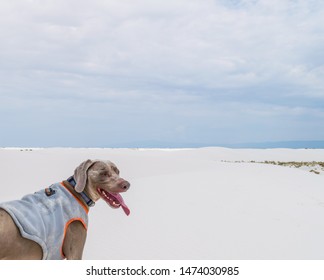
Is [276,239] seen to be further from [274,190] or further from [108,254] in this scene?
[274,190]

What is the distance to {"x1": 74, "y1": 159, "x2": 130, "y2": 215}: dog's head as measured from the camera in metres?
4.26

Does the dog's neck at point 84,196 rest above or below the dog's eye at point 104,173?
below

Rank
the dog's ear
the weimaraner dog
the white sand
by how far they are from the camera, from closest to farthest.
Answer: the weimaraner dog → the dog's ear → the white sand

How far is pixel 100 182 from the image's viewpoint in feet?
14.1

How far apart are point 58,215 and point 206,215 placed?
3893 millimetres

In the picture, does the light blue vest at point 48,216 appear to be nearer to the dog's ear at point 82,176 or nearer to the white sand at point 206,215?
the dog's ear at point 82,176

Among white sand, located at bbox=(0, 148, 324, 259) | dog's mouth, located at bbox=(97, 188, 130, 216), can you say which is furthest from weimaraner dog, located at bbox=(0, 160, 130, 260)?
white sand, located at bbox=(0, 148, 324, 259)

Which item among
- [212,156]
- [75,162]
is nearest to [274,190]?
[75,162]

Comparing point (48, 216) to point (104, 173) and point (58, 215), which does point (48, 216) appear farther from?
point (104, 173)

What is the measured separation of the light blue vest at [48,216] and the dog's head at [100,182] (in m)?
0.18

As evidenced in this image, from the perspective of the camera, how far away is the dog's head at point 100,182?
14.0ft

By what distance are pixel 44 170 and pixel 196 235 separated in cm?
772

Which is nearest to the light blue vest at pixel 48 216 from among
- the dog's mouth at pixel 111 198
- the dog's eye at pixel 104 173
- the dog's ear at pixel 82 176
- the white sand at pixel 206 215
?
the dog's ear at pixel 82 176

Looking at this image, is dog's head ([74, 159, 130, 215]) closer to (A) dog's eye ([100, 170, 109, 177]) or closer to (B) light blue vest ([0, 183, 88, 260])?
(A) dog's eye ([100, 170, 109, 177])
